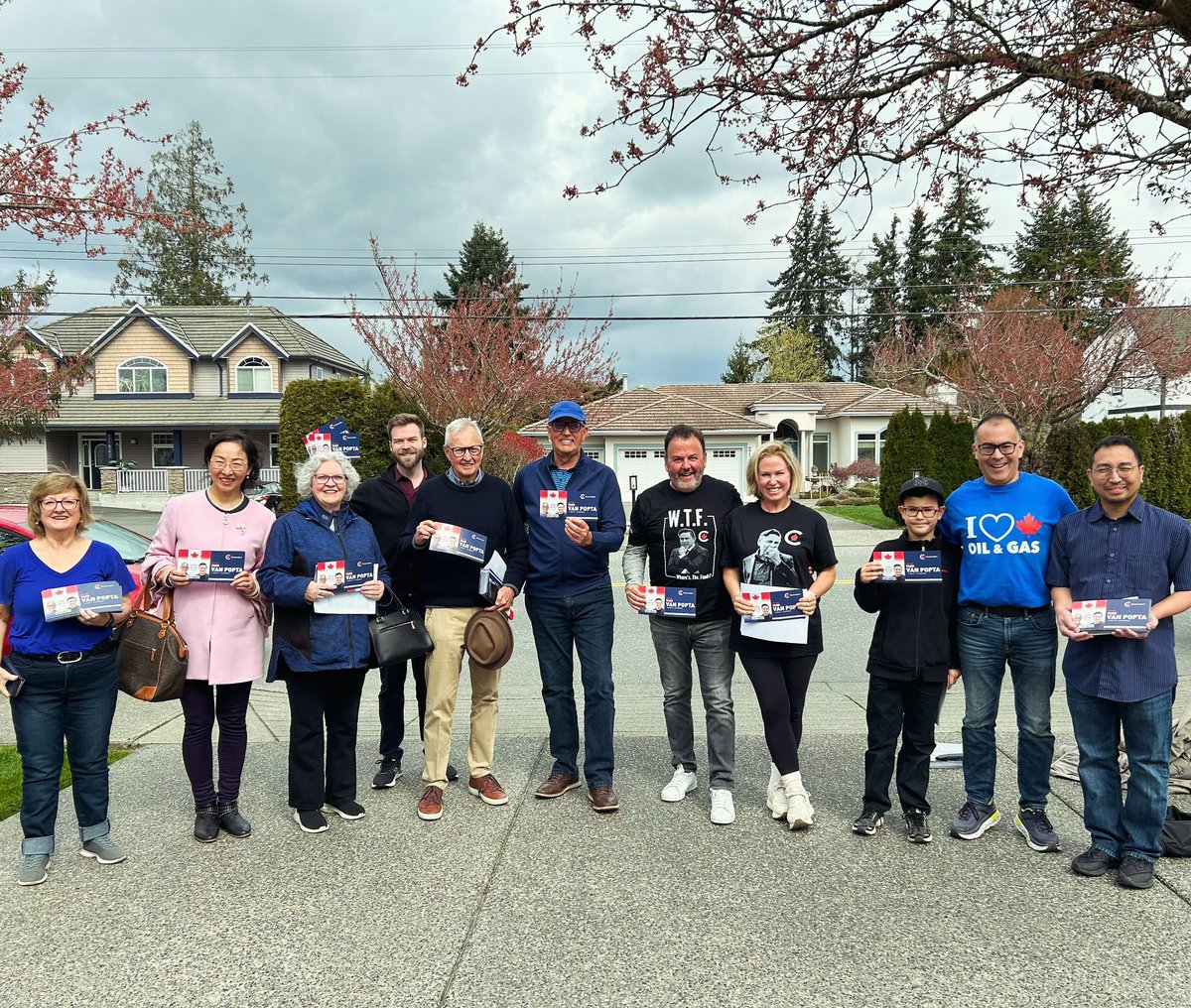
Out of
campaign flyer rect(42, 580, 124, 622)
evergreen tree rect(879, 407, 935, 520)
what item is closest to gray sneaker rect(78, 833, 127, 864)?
campaign flyer rect(42, 580, 124, 622)

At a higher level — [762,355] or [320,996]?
[762,355]

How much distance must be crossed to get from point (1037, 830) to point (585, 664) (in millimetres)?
2418

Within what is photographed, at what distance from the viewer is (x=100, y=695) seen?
4.21 metres

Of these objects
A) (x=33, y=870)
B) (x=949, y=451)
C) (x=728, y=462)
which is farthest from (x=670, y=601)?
(x=728, y=462)

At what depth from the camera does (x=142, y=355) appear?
130ft

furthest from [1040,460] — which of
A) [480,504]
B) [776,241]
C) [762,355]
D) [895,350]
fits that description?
[762,355]

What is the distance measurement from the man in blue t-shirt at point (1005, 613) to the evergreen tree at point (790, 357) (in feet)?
197

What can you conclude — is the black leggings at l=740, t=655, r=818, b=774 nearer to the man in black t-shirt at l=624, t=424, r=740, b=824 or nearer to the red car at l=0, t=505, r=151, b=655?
the man in black t-shirt at l=624, t=424, r=740, b=824

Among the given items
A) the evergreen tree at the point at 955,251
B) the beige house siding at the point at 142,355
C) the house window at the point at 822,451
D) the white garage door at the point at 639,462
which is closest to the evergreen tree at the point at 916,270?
the evergreen tree at the point at 955,251

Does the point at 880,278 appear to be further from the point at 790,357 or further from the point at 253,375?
the point at 253,375

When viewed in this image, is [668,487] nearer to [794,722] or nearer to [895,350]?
[794,722]

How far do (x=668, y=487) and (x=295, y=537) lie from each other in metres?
2.02

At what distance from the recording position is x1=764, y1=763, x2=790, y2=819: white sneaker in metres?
4.68

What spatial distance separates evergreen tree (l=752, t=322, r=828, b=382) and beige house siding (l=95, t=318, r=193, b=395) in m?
39.4
